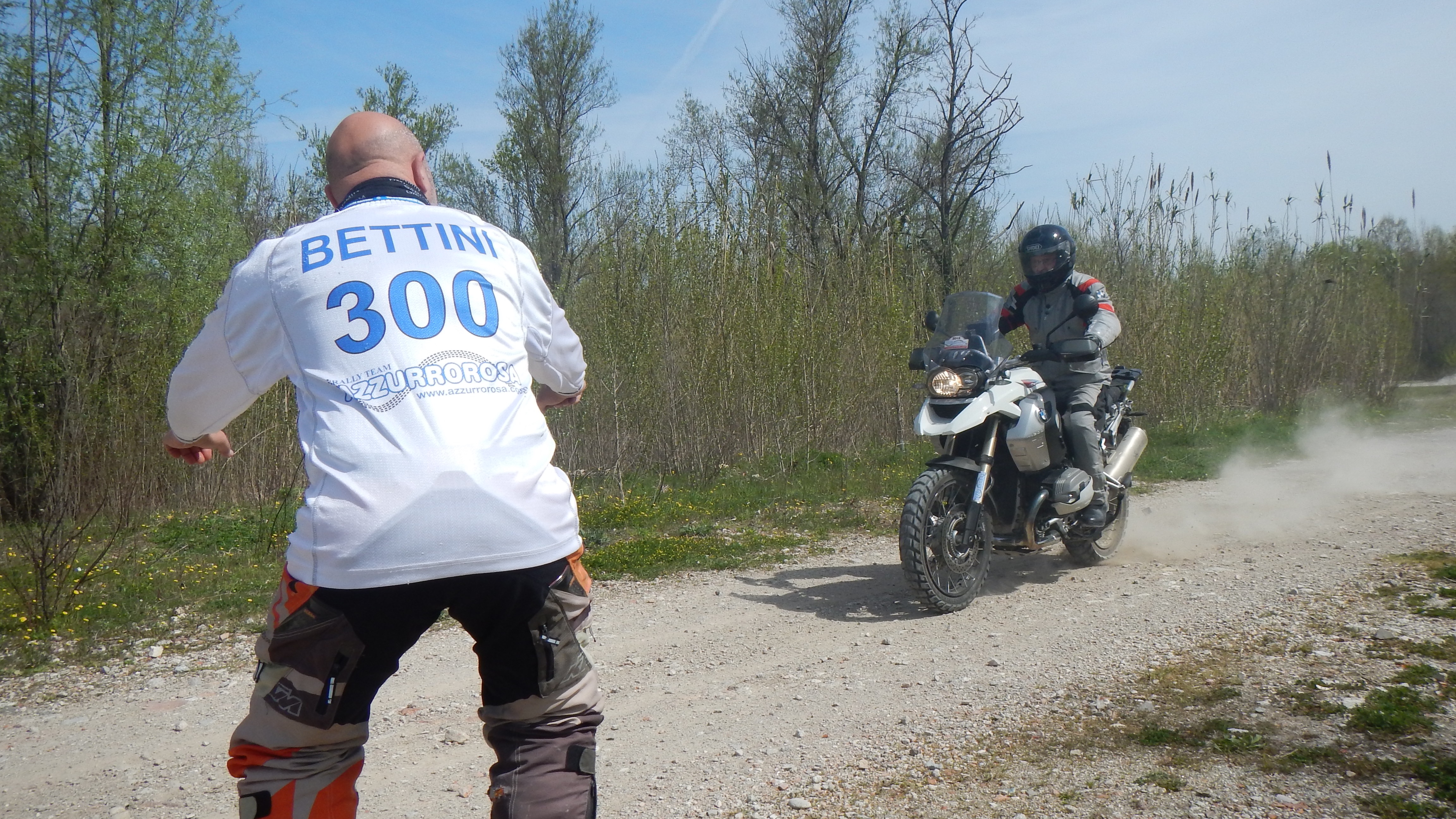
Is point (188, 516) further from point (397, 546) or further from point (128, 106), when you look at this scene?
point (397, 546)

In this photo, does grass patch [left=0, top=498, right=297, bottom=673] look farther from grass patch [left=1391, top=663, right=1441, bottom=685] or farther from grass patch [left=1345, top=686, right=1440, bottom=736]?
grass patch [left=1391, top=663, right=1441, bottom=685]

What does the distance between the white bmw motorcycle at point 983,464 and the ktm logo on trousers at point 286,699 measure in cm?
386

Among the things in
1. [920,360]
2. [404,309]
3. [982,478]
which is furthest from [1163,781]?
[920,360]

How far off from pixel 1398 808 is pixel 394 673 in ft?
9.45

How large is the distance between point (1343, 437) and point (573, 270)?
36.7 ft

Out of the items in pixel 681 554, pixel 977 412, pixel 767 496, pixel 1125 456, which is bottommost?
pixel 681 554

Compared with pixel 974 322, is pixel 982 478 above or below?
below

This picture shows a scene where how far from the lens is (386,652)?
6.55 ft

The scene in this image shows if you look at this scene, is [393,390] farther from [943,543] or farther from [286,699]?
[943,543]

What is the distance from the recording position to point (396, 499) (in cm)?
188

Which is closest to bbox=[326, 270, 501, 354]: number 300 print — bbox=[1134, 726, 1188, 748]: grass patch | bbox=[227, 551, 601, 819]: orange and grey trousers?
bbox=[227, 551, 601, 819]: orange and grey trousers

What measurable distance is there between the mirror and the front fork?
49cm

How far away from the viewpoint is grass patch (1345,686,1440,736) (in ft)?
11.5

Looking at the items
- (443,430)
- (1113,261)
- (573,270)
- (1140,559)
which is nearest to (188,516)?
(573,270)
